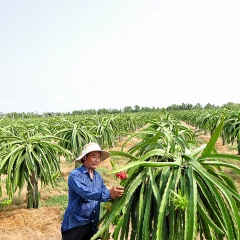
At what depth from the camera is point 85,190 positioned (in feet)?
8.17

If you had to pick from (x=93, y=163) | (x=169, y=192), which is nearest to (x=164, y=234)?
(x=169, y=192)

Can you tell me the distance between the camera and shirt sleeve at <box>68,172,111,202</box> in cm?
236

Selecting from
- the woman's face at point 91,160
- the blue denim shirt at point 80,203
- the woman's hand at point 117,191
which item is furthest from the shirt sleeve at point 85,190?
the woman's hand at point 117,191

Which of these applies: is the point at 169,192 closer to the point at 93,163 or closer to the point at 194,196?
the point at 194,196

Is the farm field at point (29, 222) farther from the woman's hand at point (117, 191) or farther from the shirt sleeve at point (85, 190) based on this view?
the woman's hand at point (117, 191)

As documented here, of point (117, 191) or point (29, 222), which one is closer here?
point (117, 191)

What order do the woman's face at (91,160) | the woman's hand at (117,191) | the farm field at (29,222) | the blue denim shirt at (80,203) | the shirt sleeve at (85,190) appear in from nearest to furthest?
the woman's hand at (117,191) → the shirt sleeve at (85,190) → the blue denim shirt at (80,203) → the woman's face at (91,160) → the farm field at (29,222)

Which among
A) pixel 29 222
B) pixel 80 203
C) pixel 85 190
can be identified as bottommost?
pixel 29 222

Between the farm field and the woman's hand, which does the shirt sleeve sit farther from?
the farm field

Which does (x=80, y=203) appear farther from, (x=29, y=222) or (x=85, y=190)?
(x=29, y=222)

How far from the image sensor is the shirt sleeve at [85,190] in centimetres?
236

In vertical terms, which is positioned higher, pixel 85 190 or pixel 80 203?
pixel 85 190

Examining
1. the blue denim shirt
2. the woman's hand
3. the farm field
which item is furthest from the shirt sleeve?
the farm field

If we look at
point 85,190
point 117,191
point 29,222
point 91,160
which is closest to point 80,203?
point 85,190
